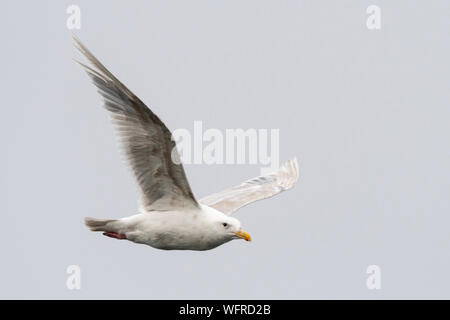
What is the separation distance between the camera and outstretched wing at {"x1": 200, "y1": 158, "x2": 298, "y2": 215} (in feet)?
40.0

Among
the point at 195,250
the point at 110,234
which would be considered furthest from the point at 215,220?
the point at 110,234

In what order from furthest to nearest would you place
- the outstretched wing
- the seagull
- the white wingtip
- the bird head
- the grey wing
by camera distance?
the white wingtip → the outstretched wing → the bird head → the seagull → the grey wing

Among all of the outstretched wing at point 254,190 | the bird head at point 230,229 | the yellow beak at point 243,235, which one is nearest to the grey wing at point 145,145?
the bird head at point 230,229

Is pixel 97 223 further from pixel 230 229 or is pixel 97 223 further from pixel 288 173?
pixel 288 173

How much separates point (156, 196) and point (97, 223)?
73 centimetres

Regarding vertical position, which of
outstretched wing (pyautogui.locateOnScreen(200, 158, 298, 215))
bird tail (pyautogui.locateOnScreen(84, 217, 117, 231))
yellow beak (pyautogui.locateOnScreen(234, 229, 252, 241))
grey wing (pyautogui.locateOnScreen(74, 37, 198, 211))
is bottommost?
yellow beak (pyautogui.locateOnScreen(234, 229, 252, 241))

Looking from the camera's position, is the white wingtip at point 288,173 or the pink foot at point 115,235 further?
the white wingtip at point 288,173

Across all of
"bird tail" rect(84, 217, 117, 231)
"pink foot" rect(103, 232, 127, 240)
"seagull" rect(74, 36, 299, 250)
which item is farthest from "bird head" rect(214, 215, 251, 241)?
"bird tail" rect(84, 217, 117, 231)

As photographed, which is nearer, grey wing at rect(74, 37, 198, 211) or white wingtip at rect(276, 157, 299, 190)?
grey wing at rect(74, 37, 198, 211)

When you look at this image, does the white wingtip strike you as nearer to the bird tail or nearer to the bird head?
the bird head

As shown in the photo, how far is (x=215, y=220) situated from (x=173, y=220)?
1.52ft

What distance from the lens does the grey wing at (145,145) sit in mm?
9438

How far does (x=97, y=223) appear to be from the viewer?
10.3 m

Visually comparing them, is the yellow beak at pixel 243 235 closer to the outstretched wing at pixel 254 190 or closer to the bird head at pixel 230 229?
the bird head at pixel 230 229
